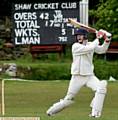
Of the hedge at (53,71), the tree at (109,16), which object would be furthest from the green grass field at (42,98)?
the tree at (109,16)

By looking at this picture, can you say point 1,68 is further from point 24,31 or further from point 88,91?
point 88,91

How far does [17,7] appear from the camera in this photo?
28.2 meters

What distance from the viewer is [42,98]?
2214cm

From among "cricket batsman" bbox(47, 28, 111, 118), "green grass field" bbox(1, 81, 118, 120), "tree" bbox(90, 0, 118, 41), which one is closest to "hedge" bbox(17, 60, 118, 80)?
"tree" bbox(90, 0, 118, 41)

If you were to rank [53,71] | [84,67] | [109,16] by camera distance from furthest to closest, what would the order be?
[53,71], [109,16], [84,67]

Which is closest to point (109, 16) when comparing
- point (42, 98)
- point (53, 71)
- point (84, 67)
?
point (53, 71)

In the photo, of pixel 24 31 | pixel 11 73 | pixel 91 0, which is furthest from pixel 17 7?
pixel 91 0

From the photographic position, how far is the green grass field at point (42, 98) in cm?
1859

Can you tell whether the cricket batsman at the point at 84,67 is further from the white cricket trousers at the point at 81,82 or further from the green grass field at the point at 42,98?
the green grass field at the point at 42,98

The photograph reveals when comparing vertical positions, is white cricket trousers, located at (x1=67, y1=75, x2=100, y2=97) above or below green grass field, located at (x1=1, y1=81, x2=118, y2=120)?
above

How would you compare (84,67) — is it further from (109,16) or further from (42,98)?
(109,16)

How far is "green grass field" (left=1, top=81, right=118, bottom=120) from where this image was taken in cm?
1859

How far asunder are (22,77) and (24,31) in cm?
220

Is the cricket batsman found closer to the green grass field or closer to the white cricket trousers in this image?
the white cricket trousers
